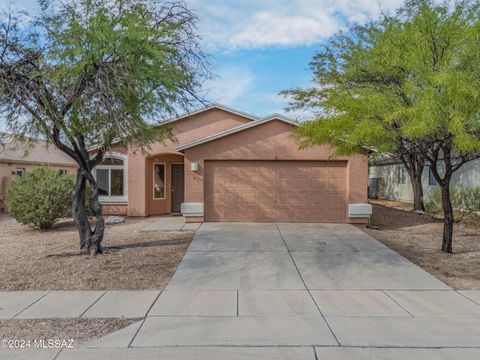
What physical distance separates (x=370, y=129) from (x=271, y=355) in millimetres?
5833

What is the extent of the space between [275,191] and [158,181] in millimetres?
6083

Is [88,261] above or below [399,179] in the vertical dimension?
below

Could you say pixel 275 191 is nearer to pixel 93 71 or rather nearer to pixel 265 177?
pixel 265 177

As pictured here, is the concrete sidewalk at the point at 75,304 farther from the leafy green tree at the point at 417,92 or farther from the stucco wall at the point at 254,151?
the stucco wall at the point at 254,151

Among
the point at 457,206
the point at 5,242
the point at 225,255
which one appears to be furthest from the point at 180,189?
the point at 457,206

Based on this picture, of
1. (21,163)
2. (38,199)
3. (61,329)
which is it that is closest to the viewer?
(61,329)

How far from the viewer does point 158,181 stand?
18219 mm

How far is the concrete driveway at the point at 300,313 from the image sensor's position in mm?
4566

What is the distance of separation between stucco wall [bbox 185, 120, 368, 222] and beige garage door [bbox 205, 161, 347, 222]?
26 centimetres

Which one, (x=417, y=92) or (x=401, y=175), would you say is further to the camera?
(x=401, y=175)

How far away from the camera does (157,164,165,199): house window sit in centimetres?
1805

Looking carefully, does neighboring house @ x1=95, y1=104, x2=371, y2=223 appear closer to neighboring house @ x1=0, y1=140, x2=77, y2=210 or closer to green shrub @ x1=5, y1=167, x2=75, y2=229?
green shrub @ x1=5, y1=167, x2=75, y2=229

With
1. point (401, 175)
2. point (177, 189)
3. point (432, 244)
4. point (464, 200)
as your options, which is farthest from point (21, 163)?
point (401, 175)

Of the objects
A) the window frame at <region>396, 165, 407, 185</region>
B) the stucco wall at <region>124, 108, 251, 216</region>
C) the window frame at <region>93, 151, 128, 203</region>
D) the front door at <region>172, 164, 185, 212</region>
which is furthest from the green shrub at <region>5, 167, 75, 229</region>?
the window frame at <region>396, 165, 407, 185</region>
